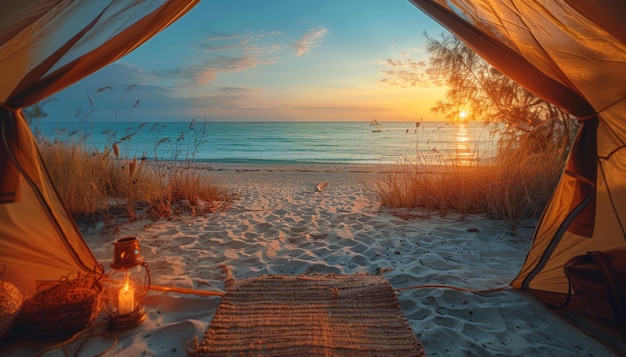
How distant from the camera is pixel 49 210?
1.77 m

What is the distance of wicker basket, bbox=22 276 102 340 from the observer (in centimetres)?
148

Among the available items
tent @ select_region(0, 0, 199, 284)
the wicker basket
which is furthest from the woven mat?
tent @ select_region(0, 0, 199, 284)

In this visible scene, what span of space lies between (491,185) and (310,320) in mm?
3128

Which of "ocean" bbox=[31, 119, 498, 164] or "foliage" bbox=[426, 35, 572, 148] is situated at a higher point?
"foliage" bbox=[426, 35, 572, 148]

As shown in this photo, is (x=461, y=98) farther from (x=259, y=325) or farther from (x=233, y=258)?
(x=259, y=325)

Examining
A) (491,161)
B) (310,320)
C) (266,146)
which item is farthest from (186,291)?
(266,146)

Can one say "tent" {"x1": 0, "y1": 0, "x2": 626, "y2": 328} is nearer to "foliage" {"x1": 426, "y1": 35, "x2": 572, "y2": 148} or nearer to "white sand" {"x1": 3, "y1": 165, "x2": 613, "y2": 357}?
"white sand" {"x1": 3, "y1": 165, "x2": 613, "y2": 357}

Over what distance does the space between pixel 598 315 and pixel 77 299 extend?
2757 millimetres

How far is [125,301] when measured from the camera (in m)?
1.61

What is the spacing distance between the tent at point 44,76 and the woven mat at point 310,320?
1.10 m

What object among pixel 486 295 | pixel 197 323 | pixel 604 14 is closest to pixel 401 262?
pixel 486 295

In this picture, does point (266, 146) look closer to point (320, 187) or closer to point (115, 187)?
point (320, 187)

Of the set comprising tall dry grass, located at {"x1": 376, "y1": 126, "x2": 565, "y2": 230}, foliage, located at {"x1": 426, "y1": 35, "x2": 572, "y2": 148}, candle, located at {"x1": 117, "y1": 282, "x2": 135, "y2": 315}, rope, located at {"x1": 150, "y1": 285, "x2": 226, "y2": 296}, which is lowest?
rope, located at {"x1": 150, "y1": 285, "x2": 226, "y2": 296}

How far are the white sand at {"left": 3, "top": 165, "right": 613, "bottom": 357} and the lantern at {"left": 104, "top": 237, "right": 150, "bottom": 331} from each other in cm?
7
